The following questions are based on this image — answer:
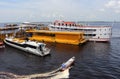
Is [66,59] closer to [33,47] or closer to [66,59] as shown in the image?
[66,59]

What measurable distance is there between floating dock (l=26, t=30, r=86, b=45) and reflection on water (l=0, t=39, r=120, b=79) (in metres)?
12.1

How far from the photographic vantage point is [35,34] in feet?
290

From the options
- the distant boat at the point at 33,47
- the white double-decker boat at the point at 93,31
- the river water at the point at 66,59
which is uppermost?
the white double-decker boat at the point at 93,31

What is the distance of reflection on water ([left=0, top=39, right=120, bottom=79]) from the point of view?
41866 millimetres

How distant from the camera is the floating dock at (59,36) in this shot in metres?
76.0

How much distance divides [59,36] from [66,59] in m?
28.8

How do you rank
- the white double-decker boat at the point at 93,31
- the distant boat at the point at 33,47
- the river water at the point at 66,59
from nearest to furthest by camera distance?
1. the river water at the point at 66,59
2. the distant boat at the point at 33,47
3. the white double-decker boat at the point at 93,31

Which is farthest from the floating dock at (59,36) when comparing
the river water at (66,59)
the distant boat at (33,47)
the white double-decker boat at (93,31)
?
the distant boat at (33,47)

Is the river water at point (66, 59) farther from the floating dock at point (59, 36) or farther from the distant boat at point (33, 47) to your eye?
the floating dock at point (59, 36)

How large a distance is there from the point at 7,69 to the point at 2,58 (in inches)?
472

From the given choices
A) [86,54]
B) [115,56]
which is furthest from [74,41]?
[115,56]

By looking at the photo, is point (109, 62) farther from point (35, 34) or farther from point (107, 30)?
point (35, 34)

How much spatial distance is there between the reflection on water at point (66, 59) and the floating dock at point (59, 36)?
12.1 m

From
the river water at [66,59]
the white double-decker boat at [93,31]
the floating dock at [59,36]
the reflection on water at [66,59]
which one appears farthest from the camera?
the white double-decker boat at [93,31]
